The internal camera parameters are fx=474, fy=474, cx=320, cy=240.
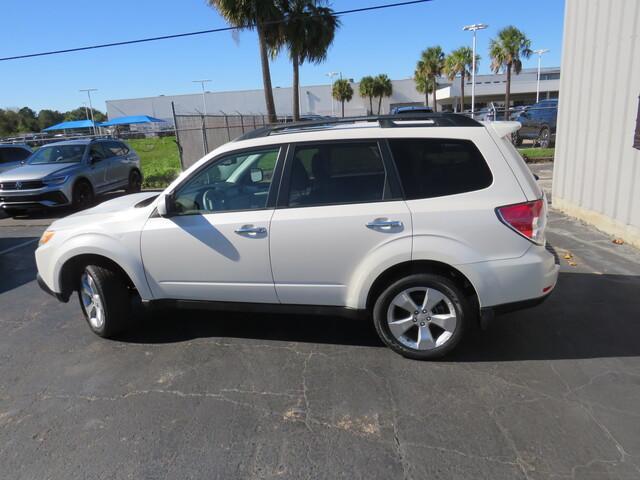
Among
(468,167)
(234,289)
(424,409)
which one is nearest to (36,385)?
(234,289)

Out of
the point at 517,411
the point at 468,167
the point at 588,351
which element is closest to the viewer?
the point at 517,411

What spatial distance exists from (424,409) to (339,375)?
0.70 metres

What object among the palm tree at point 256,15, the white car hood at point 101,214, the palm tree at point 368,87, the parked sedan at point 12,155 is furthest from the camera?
the palm tree at point 368,87

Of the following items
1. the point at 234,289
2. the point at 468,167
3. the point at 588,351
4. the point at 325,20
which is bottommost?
the point at 588,351

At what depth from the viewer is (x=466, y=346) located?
3863mm

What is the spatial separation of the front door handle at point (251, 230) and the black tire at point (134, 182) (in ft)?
35.7

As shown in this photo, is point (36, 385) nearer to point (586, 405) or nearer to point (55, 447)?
point (55, 447)

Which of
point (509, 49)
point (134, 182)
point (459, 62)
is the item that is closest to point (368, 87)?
point (459, 62)

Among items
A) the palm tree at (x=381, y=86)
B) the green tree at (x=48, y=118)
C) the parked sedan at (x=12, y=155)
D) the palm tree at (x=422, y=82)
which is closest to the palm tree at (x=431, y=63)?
the palm tree at (x=422, y=82)

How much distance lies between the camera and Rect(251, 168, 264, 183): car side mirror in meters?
3.91

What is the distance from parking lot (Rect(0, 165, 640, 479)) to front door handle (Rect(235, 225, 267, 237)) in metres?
1.02

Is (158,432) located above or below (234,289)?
below

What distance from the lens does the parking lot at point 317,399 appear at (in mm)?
2619

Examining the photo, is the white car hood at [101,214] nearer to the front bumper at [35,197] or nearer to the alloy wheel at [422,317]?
the alloy wheel at [422,317]
